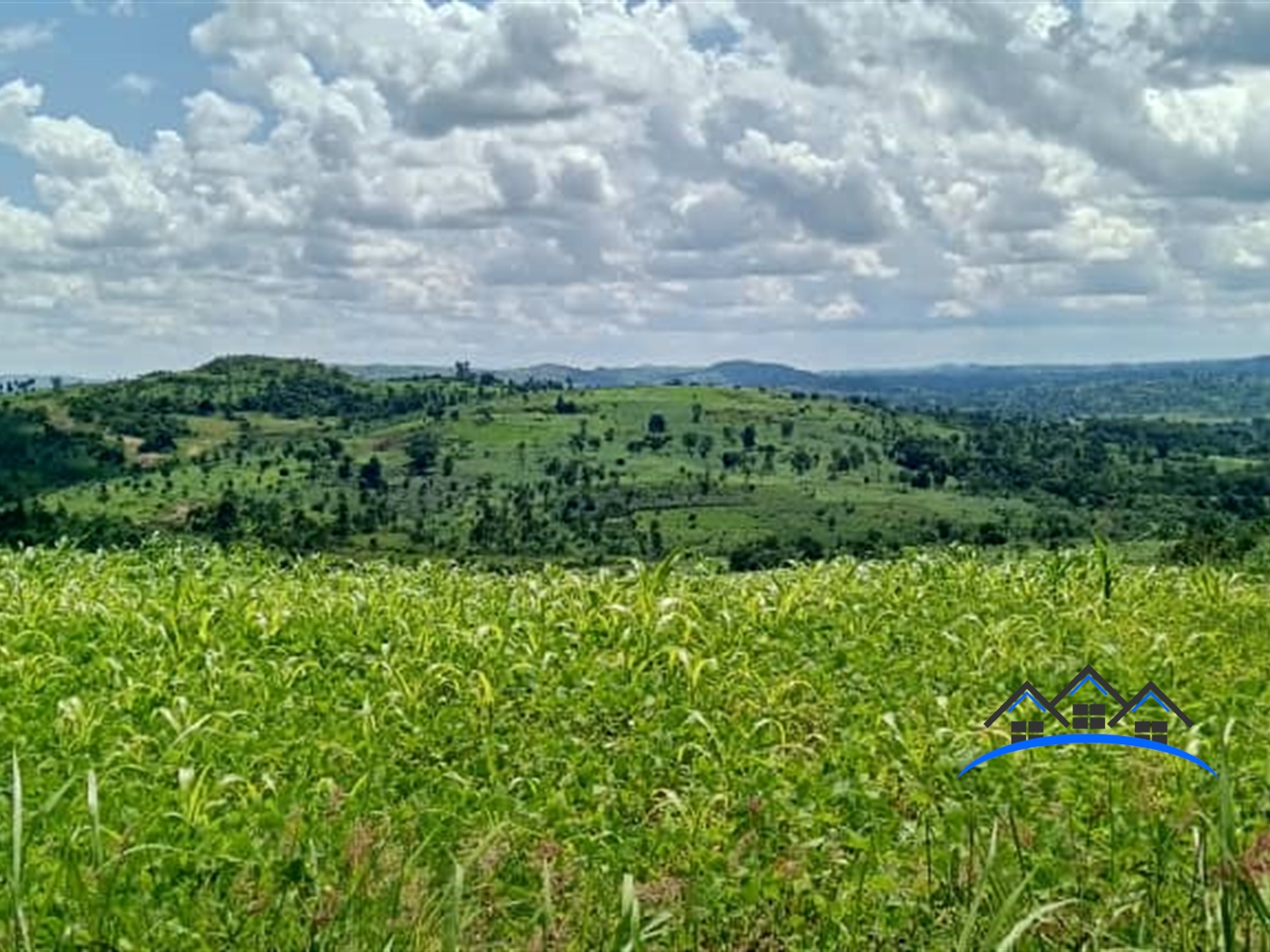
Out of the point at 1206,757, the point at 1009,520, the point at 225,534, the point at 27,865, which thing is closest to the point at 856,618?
A: the point at 1206,757

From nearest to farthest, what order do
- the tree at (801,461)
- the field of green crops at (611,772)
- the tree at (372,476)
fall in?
the field of green crops at (611,772) → the tree at (372,476) → the tree at (801,461)

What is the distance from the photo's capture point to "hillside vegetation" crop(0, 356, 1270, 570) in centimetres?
12019

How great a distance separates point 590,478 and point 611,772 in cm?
15123

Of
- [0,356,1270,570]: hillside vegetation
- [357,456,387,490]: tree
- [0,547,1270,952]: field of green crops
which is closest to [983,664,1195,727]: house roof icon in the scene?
[0,547,1270,952]: field of green crops

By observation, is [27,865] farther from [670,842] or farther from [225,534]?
[225,534]

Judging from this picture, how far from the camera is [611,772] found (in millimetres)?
7246

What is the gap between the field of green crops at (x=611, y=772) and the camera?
4934mm

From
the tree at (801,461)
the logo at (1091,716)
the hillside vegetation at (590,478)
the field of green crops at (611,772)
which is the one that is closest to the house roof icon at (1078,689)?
the logo at (1091,716)

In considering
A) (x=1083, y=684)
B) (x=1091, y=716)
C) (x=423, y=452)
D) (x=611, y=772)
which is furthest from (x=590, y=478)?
(x=611, y=772)

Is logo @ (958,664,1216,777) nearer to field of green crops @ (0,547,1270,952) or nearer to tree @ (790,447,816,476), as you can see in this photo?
field of green crops @ (0,547,1270,952)

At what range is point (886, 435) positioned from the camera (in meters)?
193

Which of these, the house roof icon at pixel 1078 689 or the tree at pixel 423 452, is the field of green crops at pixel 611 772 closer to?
the house roof icon at pixel 1078 689

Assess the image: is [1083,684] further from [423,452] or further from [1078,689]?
[423,452]

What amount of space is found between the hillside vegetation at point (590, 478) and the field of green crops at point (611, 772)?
3243 inches
